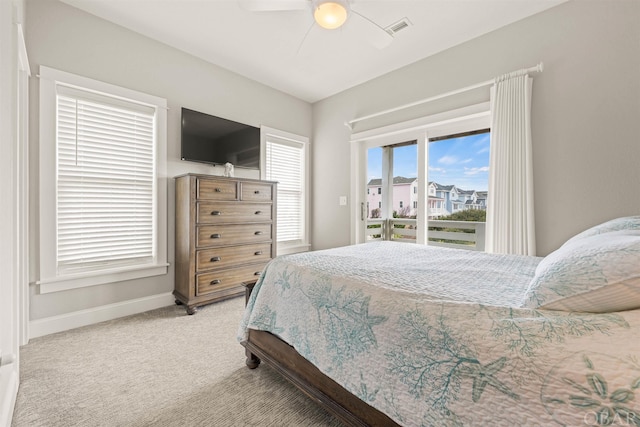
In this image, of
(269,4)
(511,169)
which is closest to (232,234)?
(269,4)

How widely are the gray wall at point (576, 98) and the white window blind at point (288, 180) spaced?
2.20 m

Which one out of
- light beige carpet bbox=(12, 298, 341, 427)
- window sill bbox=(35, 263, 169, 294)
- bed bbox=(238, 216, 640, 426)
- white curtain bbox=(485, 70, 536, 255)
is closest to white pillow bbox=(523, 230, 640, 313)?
bed bbox=(238, 216, 640, 426)

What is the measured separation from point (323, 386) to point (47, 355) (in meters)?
2.07

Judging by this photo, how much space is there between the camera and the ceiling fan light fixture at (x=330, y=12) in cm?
188

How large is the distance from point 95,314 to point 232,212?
1.52 m

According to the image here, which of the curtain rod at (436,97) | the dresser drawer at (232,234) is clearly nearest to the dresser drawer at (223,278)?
the dresser drawer at (232,234)

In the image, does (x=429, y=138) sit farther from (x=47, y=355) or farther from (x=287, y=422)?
(x=47, y=355)

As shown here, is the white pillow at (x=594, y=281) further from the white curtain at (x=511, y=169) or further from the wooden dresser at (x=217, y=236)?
the wooden dresser at (x=217, y=236)

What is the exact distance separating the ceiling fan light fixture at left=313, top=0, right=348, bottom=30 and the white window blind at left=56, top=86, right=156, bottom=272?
2.01m

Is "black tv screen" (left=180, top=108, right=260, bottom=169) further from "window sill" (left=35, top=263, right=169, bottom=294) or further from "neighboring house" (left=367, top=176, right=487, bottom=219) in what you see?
"neighboring house" (left=367, top=176, right=487, bottom=219)

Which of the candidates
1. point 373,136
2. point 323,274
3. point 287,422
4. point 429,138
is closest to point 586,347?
point 323,274

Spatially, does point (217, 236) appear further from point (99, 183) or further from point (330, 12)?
point (330, 12)

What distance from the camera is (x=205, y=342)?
2.10 m

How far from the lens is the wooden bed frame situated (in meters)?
1.05
